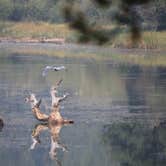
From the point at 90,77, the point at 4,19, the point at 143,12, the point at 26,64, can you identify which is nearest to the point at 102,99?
the point at 90,77

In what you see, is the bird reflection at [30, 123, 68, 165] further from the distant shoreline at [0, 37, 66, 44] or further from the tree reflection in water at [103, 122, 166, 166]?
the distant shoreline at [0, 37, 66, 44]

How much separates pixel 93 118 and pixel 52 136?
2915mm

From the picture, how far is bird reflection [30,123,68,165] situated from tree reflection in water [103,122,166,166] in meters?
1.28

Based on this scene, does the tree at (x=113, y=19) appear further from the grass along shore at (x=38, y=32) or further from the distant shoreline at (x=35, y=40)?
the distant shoreline at (x=35, y=40)

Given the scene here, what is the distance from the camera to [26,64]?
139 ft

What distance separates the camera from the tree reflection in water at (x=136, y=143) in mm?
18453

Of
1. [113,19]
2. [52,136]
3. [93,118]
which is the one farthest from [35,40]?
[113,19]

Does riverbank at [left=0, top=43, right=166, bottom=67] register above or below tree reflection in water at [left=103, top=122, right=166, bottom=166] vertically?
below

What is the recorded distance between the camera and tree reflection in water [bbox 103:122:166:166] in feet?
60.5

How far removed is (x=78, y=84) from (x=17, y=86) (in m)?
3.28

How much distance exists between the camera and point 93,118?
75.0 ft

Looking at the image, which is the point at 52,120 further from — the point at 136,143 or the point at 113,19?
the point at 113,19

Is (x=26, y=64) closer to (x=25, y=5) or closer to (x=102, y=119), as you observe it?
(x=102, y=119)

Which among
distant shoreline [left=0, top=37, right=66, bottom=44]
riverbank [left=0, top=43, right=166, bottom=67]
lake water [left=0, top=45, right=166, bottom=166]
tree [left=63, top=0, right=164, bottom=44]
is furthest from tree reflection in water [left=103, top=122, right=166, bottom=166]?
distant shoreline [left=0, top=37, right=66, bottom=44]
